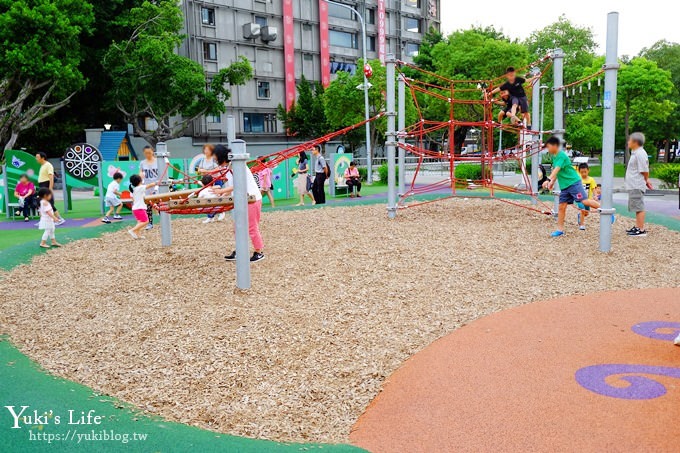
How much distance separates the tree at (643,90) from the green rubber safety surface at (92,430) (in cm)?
3853

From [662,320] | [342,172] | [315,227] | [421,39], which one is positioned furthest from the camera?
[421,39]

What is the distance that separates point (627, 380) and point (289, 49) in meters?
50.0

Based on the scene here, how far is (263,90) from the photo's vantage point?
50.1 m

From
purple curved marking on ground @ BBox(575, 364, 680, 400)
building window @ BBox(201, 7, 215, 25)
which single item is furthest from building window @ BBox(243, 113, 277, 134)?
purple curved marking on ground @ BBox(575, 364, 680, 400)

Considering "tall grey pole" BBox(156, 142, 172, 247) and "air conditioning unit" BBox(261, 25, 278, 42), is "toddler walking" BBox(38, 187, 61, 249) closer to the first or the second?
"tall grey pole" BBox(156, 142, 172, 247)

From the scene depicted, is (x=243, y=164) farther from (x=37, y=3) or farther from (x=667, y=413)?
(x=37, y=3)

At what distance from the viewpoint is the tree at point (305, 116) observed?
4647cm

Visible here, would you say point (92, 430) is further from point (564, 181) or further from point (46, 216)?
point (564, 181)

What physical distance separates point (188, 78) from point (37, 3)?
9.44 m

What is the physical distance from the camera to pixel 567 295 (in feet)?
21.2

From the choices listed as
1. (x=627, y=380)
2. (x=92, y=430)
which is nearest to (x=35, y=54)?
(x=92, y=430)

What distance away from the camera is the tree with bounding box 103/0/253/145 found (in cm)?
3475

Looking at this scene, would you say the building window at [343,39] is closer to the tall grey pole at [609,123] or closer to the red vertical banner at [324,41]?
the red vertical banner at [324,41]

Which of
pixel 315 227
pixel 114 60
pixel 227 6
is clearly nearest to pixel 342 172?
pixel 315 227
